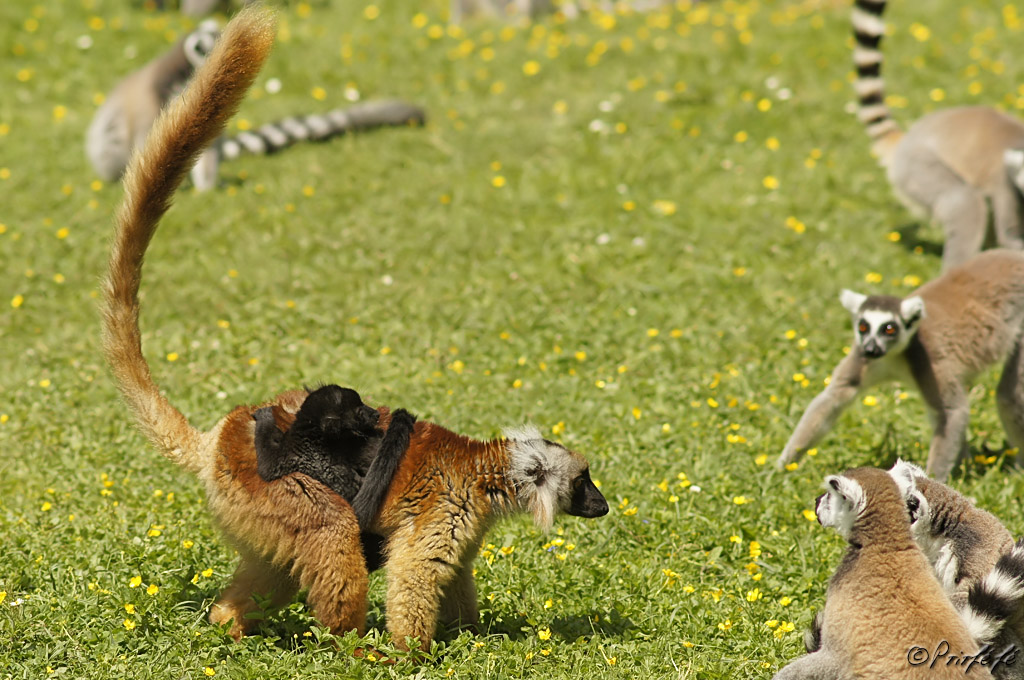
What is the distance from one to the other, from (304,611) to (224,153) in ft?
24.8

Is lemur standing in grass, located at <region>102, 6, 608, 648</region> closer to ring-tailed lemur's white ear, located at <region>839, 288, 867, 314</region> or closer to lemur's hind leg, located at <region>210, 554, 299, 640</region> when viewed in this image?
lemur's hind leg, located at <region>210, 554, 299, 640</region>

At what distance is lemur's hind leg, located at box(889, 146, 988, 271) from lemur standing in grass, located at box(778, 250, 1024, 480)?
216 cm

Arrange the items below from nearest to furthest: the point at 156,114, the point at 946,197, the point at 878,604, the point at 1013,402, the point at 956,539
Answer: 1. the point at 878,604
2. the point at 956,539
3. the point at 1013,402
4. the point at 946,197
5. the point at 156,114

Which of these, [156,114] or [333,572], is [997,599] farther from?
[156,114]

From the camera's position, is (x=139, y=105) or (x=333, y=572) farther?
(x=139, y=105)

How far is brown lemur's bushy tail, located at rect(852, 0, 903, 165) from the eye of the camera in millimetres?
9945

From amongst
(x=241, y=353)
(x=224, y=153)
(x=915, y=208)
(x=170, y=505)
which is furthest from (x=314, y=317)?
(x=915, y=208)

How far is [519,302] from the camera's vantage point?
8617 mm

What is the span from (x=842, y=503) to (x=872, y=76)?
7.19 m

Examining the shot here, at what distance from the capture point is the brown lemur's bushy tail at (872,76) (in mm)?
9945

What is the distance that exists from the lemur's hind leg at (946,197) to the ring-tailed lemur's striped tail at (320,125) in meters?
5.35

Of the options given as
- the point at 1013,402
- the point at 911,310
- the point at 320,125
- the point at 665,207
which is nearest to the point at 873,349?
the point at 911,310

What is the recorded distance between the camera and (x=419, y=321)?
841cm

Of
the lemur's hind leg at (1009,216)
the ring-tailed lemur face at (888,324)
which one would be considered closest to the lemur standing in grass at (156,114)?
the lemur's hind leg at (1009,216)
